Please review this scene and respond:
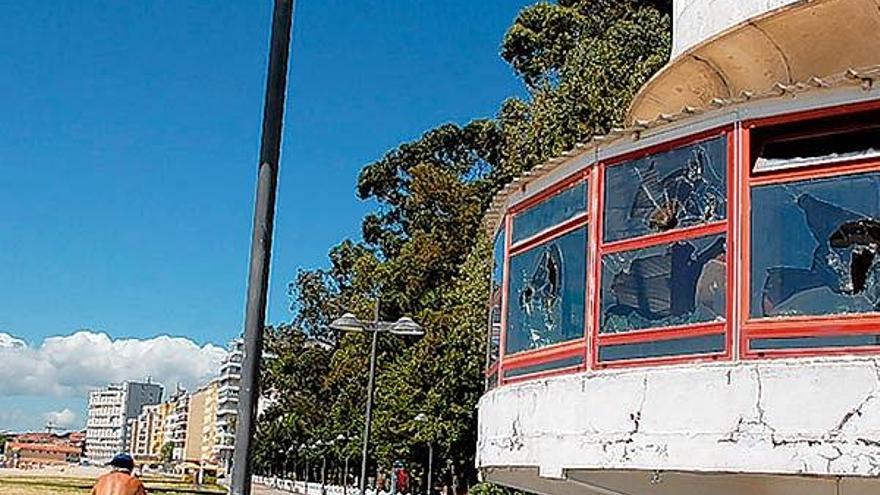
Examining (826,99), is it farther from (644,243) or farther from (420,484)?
(420,484)

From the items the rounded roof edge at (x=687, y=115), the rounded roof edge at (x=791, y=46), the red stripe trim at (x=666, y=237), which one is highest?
the rounded roof edge at (x=791, y=46)

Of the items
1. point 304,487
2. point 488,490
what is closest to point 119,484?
point 488,490

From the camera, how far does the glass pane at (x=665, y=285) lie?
22.9 feet

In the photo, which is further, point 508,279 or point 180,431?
point 180,431

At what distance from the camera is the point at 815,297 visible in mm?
6621

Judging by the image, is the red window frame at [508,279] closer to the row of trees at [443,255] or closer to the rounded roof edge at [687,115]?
the rounded roof edge at [687,115]

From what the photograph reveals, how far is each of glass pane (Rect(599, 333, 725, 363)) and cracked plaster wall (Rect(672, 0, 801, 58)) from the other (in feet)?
14.6

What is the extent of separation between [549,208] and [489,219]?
8.81 feet

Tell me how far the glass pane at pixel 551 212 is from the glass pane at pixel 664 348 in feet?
3.53

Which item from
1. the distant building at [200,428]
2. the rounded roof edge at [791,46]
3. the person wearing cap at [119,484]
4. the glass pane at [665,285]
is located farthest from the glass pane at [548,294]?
the distant building at [200,428]

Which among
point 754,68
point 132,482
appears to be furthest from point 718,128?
point 132,482

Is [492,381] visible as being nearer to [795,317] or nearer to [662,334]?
[662,334]

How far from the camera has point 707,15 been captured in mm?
12078

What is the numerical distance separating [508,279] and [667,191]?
2509 mm
